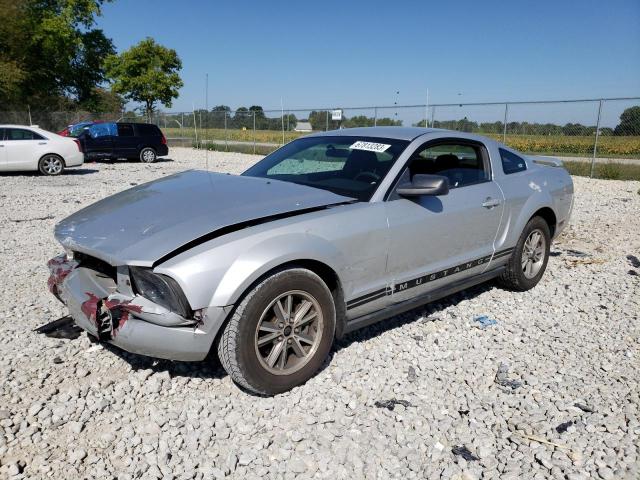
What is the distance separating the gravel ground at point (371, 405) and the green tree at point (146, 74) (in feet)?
104

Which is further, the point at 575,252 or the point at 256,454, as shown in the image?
the point at 575,252

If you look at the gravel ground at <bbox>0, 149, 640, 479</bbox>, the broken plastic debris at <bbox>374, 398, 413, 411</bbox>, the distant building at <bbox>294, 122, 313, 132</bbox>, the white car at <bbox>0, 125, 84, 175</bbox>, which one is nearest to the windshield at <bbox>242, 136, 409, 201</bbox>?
the gravel ground at <bbox>0, 149, 640, 479</bbox>

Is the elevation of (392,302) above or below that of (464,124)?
below

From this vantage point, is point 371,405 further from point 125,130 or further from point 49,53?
point 49,53

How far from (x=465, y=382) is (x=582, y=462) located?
2.92 feet

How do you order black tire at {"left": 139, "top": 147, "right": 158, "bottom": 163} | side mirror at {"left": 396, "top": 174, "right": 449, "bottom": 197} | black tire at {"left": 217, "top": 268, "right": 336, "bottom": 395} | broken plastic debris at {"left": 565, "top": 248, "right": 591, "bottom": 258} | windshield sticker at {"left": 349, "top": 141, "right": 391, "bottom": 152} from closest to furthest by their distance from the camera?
black tire at {"left": 217, "top": 268, "right": 336, "bottom": 395}, side mirror at {"left": 396, "top": 174, "right": 449, "bottom": 197}, windshield sticker at {"left": 349, "top": 141, "right": 391, "bottom": 152}, broken plastic debris at {"left": 565, "top": 248, "right": 591, "bottom": 258}, black tire at {"left": 139, "top": 147, "right": 158, "bottom": 163}

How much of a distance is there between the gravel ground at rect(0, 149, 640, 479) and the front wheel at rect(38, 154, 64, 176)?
433 inches

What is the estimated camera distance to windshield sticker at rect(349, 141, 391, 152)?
3.97 meters

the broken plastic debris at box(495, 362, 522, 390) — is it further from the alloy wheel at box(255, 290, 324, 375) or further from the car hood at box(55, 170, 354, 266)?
the car hood at box(55, 170, 354, 266)

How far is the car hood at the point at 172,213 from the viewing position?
2.85m

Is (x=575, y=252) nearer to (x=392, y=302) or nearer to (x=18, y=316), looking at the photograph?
(x=392, y=302)

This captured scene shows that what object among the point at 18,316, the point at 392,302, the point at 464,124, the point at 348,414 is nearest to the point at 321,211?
the point at 392,302

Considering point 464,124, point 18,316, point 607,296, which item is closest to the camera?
point 18,316

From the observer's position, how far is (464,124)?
18672mm
